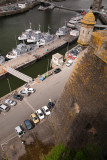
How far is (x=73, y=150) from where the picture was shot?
7.11m

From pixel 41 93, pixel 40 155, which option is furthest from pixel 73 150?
pixel 41 93

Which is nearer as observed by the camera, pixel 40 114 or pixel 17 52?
pixel 40 114

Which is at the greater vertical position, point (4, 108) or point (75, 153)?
point (75, 153)

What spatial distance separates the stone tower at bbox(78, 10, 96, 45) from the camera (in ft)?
49.3

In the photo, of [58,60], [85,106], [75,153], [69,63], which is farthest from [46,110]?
[69,63]

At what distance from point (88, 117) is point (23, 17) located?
167 feet

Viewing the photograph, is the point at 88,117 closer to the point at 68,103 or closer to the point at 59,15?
the point at 68,103

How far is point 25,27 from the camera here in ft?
133

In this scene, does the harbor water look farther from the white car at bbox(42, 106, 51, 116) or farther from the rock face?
the rock face

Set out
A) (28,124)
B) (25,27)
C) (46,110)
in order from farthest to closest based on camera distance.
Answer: (25,27)
(46,110)
(28,124)

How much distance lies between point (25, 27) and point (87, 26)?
1145 inches

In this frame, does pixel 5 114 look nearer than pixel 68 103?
No

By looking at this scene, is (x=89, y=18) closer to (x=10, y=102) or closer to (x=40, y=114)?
(x=40, y=114)

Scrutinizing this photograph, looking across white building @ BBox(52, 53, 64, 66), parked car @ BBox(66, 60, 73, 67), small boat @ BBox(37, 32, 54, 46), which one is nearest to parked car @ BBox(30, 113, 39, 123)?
white building @ BBox(52, 53, 64, 66)
